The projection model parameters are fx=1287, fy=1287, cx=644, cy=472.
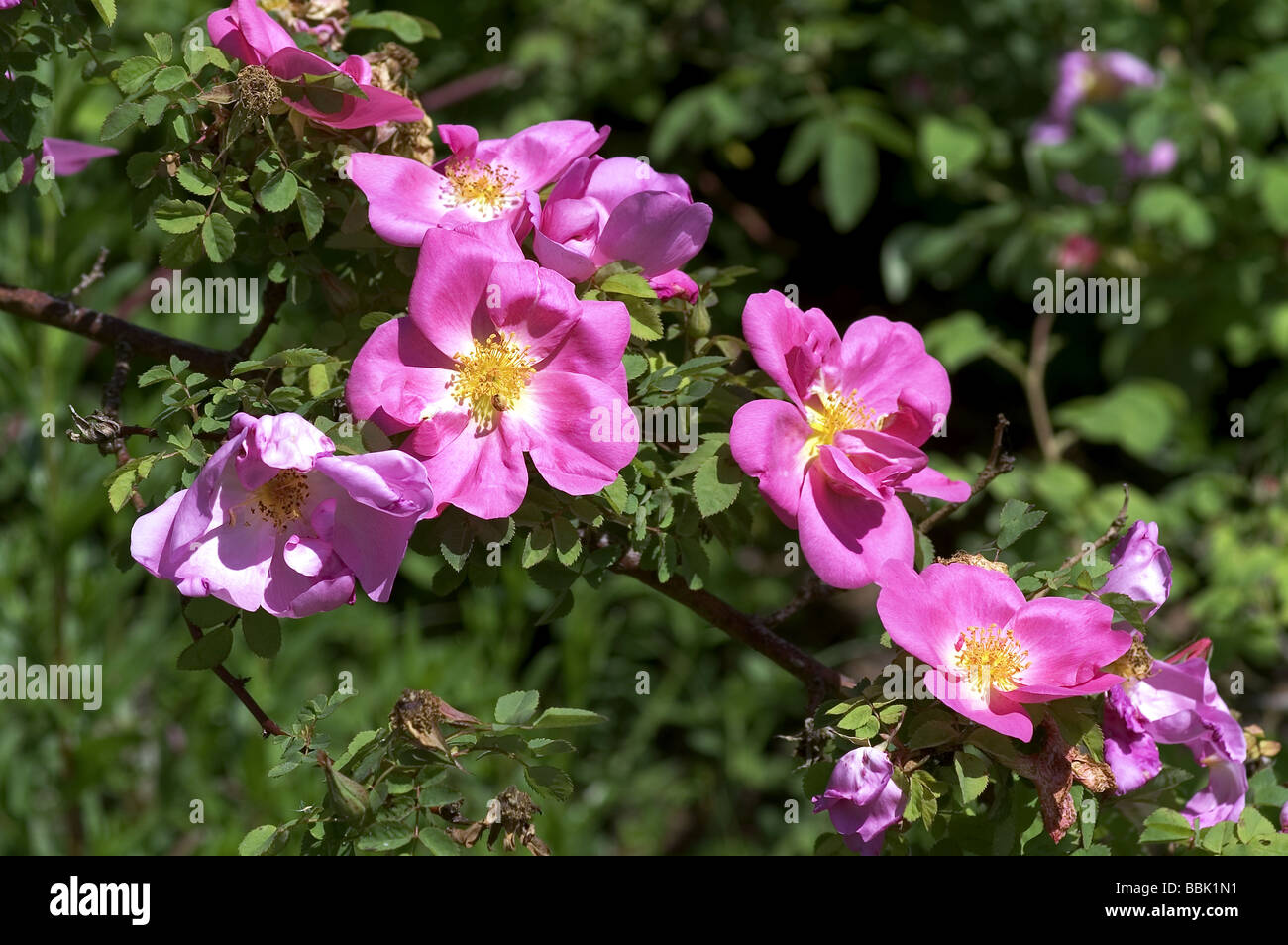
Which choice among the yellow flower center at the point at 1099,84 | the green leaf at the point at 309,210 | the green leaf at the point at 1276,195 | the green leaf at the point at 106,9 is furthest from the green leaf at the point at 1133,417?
the green leaf at the point at 106,9

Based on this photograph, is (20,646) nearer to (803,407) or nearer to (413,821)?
(413,821)

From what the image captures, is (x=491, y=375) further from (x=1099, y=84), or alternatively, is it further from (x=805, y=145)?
(x=1099, y=84)

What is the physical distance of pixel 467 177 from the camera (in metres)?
1.07

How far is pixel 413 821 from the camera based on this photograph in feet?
3.19

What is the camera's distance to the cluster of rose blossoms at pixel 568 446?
881mm

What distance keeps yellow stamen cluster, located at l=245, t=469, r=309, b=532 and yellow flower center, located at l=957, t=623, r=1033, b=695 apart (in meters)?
0.50

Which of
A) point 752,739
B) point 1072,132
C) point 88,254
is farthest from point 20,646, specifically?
Answer: point 1072,132

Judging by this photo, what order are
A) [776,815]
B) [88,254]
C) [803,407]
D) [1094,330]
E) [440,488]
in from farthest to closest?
[1094,330], [776,815], [88,254], [803,407], [440,488]

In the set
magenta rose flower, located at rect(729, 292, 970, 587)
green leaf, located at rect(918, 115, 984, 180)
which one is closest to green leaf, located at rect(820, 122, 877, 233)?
green leaf, located at rect(918, 115, 984, 180)

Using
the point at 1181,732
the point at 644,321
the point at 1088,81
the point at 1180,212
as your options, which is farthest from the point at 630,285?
the point at 1088,81

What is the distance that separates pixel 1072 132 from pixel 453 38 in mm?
1466

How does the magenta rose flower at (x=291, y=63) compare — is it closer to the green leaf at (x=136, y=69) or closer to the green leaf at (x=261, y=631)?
the green leaf at (x=136, y=69)

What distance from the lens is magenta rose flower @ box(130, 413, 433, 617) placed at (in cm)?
84
